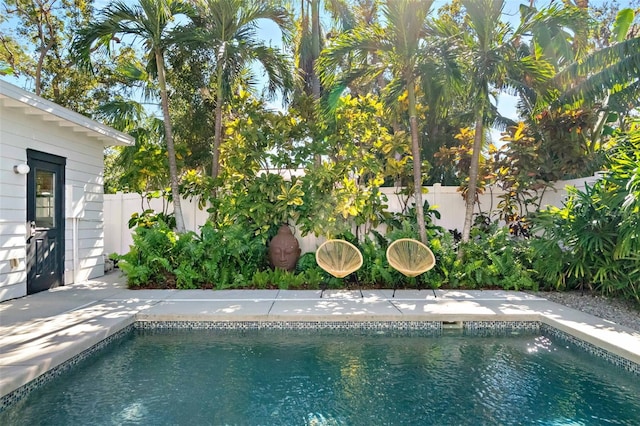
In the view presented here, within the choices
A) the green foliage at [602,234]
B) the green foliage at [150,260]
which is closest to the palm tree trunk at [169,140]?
the green foliage at [150,260]

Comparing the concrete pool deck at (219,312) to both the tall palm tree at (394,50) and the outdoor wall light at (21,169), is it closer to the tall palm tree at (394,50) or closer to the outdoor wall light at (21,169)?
the outdoor wall light at (21,169)

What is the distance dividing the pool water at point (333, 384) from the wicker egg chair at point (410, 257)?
5.05 feet

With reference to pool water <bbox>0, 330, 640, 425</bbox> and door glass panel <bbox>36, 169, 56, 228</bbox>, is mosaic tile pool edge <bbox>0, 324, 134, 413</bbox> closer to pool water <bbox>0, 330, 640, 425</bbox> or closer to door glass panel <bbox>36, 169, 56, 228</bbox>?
pool water <bbox>0, 330, 640, 425</bbox>

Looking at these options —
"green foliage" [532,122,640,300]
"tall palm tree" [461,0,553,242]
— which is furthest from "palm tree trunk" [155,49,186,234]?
"green foliage" [532,122,640,300]

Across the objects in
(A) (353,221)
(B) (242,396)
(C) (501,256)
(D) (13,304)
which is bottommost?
(B) (242,396)

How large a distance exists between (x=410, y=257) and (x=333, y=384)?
10.8 ft

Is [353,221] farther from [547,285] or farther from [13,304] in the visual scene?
[13,304]

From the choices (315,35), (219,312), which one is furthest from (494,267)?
(315,35)

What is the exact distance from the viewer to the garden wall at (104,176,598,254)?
8051mm

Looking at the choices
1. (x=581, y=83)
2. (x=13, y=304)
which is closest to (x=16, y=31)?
(x=13, y=304)

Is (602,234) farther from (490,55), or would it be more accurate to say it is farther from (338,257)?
(338,257)

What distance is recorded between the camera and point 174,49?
7.88 m

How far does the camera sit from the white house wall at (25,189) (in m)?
5.22

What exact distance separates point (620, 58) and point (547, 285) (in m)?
4.49
